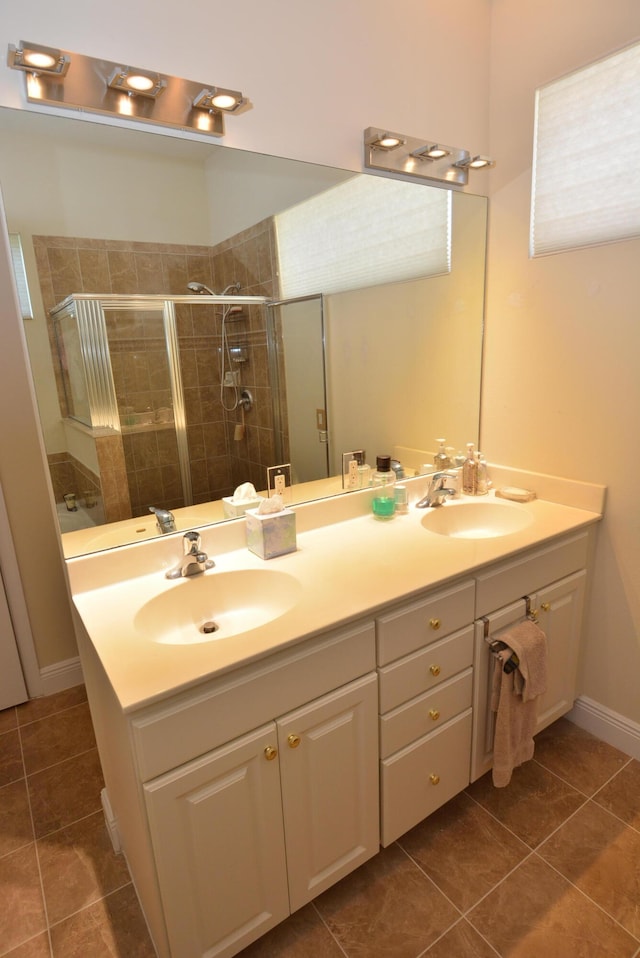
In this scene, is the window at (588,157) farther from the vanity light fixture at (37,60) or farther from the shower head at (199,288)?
the vanity light fixture at (37,60)

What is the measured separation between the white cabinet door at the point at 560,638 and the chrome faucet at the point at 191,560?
107 centimetres

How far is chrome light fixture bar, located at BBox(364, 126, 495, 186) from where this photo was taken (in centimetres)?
168

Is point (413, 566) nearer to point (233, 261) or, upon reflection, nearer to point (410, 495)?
point (410, 495)

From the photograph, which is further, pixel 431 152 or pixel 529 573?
pixel 431 152

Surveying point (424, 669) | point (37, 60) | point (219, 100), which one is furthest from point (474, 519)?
point (37, 60)

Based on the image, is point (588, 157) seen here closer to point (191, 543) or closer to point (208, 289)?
point (208, 289)

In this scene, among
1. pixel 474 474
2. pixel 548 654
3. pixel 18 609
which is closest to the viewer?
pixel 548 654

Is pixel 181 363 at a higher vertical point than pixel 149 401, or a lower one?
higher

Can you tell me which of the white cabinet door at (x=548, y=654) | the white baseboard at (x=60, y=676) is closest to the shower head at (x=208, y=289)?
the white cabinet door at (x=548, y=654)

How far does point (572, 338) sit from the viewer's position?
1801mm

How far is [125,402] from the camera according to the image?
4.65ft

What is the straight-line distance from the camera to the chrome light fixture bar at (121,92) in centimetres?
115

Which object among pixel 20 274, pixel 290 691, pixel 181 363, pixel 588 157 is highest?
pixel 588 157

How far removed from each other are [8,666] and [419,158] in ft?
8.49
